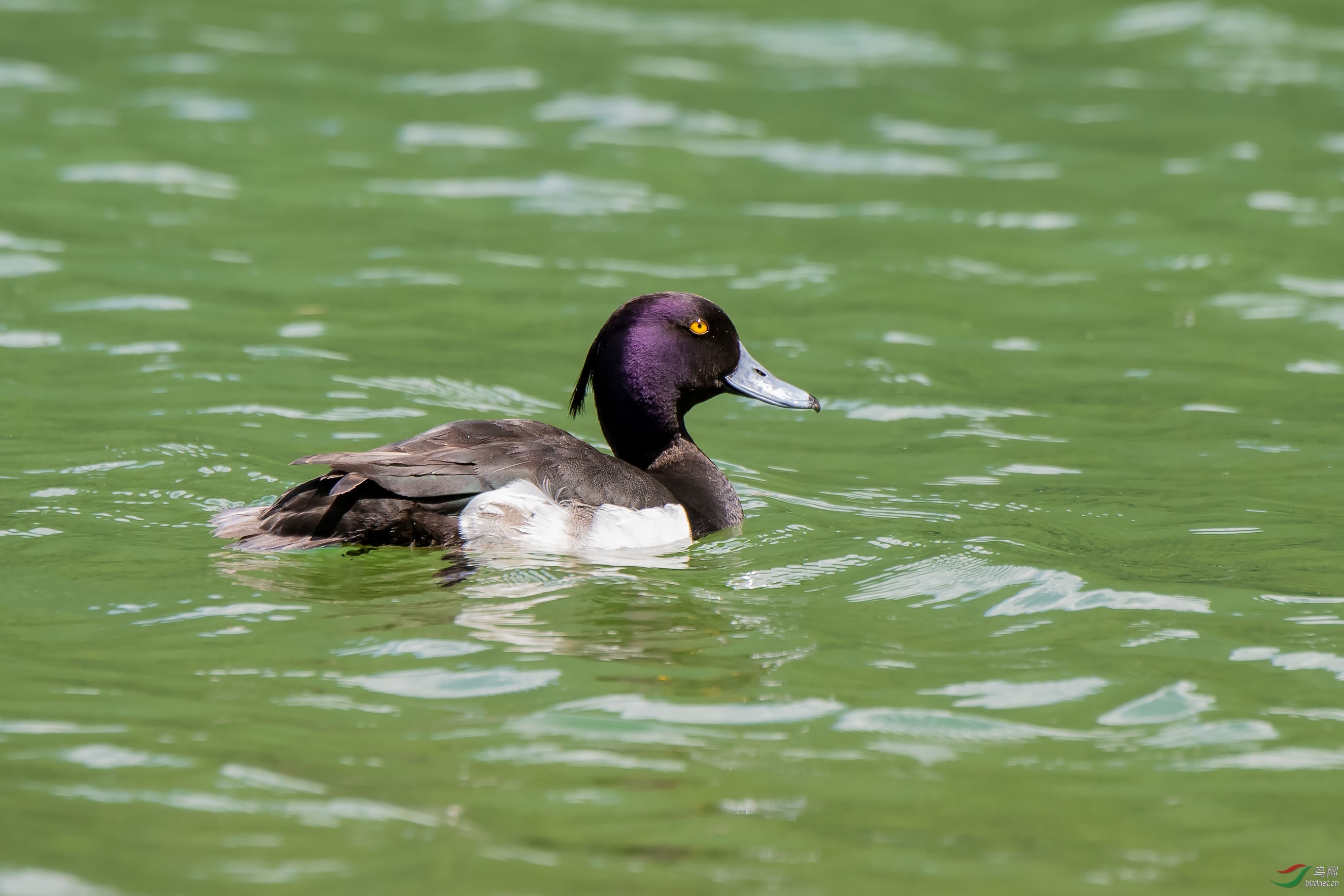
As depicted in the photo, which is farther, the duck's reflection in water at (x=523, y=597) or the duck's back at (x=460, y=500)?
the duck's back at (x=460, y=500)

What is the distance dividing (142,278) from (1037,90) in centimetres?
915

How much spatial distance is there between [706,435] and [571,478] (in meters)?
2.59

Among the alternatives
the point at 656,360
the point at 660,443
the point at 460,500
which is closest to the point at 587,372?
the point at 656,360

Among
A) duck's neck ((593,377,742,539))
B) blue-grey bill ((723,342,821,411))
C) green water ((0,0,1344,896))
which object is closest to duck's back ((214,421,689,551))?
green water ((0,0,1344,896))

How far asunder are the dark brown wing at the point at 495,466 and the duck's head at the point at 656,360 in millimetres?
515

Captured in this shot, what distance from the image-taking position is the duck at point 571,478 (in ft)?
20.9

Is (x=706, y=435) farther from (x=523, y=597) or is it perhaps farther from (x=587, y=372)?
(x=523, y=597)

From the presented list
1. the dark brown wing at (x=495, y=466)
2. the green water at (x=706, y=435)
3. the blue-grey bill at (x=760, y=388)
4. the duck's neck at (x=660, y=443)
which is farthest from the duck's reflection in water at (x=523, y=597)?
the blue-grey bill at (x=760, y=388)

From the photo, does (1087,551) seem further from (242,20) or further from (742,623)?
(242,20)

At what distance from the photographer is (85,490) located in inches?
289

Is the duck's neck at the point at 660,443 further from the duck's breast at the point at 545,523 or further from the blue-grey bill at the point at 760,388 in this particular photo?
the duck's breast at the point at 545,523

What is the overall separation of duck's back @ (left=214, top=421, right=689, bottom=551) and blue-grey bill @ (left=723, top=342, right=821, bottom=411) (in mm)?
1200

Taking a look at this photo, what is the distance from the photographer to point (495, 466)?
6508 millimetres

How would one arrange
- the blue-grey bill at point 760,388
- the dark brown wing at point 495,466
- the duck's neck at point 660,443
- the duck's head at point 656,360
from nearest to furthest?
the dark brown wing at point 495,466 → the duck's neck at point 660,443 → the duck's head at point 656,360 → the blue-grey bill at point 760,388
